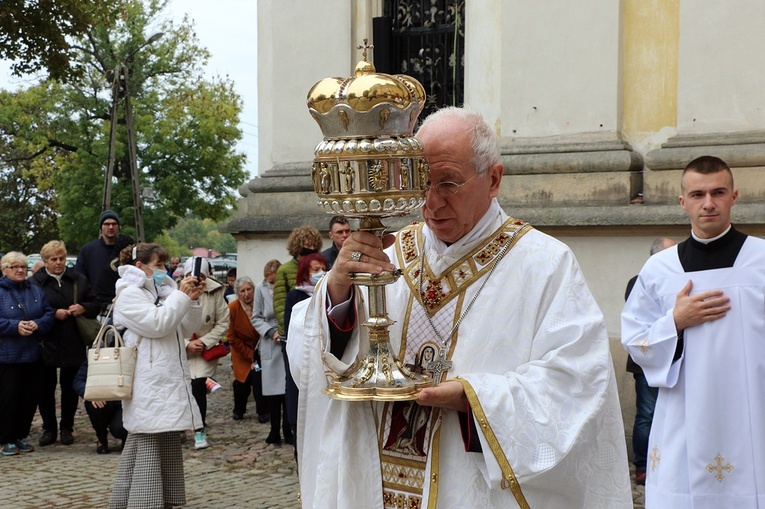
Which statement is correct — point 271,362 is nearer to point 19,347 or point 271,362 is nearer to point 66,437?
point 66,437

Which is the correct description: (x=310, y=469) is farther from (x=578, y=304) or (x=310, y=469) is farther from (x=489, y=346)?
(x=578, y=304)


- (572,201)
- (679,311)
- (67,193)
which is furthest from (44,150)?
(679,311)

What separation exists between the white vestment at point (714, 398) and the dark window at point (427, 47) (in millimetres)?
5737

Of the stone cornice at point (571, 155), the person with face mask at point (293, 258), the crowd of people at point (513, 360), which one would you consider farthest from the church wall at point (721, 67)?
the crowd of people at point (513, 360)

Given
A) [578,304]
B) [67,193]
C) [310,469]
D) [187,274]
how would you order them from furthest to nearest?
1. [67,193]
2. [187,274]
3. [310,469]
4. [578,304]

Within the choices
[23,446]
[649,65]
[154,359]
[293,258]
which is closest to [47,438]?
[23,446]

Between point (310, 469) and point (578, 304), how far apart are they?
3.29ft

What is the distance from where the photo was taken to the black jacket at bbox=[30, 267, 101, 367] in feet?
33.3

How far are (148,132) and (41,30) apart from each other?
59.4ft

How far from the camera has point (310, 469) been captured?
3518 mm

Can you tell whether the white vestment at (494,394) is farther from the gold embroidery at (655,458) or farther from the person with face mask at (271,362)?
the person with face mask at (271,362)

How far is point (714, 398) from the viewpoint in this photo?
4910mm

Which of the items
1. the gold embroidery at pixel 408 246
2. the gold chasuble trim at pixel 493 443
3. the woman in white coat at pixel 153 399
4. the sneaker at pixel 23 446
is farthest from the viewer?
the sneaker at pixel 23 446

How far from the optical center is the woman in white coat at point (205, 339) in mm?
9859
